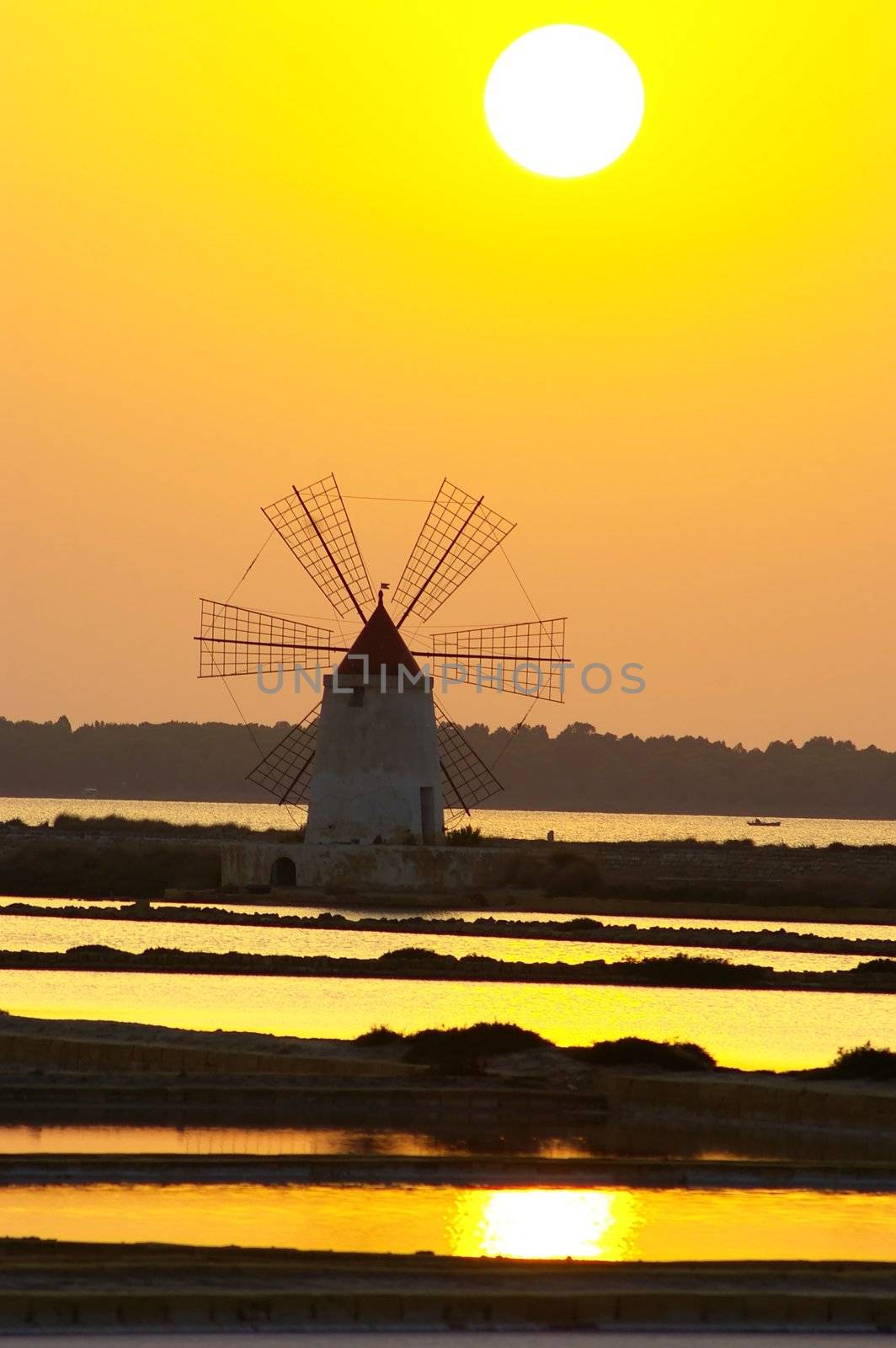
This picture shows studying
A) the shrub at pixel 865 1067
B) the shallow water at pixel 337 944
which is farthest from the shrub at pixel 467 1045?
the shallow water at pixel 337 944

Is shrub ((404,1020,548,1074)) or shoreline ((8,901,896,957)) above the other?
shoreline ((8,901,896,957))

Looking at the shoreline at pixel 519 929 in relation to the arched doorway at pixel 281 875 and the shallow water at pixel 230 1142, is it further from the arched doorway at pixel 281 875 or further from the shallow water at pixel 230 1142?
the shallow water at pixel 230 1142

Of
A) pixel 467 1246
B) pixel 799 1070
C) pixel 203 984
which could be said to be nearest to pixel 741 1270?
pixel 467 1246

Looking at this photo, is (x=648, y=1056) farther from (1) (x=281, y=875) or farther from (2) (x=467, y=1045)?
(1) (x=281, y=875)

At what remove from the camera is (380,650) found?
37.2 m

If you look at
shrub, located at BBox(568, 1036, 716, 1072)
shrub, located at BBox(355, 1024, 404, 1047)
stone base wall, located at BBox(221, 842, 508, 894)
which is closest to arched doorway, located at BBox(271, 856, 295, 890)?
stone base wall, located at BBox(221, 842, 508, 894)

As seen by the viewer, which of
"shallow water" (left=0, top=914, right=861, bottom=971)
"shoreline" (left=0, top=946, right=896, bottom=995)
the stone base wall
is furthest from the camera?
the stone base wall

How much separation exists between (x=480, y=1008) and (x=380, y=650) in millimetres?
19280

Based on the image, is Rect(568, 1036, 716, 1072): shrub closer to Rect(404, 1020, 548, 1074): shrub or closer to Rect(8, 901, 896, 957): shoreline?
Rect(404, 1020, 548, 1074): shrub

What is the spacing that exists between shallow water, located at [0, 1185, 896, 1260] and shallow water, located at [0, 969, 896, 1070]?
15.4 feet

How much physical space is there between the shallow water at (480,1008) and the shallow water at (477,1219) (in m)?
4.71

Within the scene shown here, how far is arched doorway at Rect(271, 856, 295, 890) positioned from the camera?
124 feet

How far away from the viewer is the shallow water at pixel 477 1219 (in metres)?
8.48

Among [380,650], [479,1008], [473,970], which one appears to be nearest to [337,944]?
[473,970]
